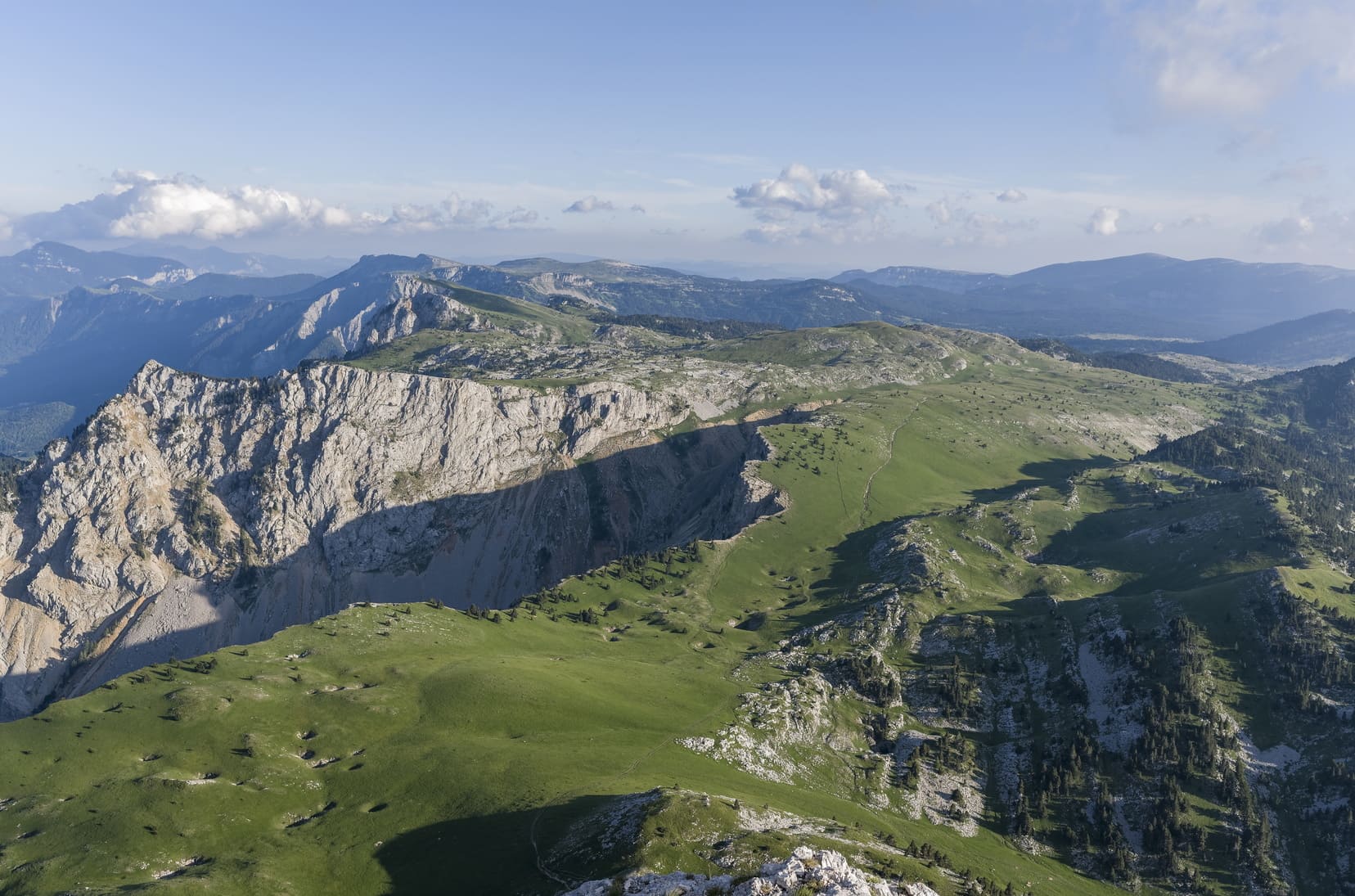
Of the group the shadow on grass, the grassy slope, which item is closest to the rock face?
the shadow on grass

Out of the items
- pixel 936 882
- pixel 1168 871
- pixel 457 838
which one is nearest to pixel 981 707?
pixel 1168 871

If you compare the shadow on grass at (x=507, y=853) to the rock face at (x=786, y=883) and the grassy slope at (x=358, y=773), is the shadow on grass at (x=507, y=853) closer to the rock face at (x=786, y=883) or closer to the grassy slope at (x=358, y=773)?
the grassy slope at (x=358, y=773)

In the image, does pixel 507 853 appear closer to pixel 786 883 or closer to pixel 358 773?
pixel 358 773

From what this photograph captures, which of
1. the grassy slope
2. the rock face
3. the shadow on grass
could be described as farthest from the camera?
the grassy slope

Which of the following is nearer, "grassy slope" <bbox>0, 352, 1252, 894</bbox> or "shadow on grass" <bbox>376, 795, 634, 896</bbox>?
Result: "shadow on grass" <bbox>376, 795, 634, 896</bbox>

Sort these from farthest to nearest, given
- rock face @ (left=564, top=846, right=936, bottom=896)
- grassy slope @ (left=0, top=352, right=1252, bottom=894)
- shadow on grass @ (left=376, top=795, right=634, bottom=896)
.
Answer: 1. grassy slope @ (left=0, top=352, right=1252, bottom=894)
2. shadow on grass @ (left=376, top=795, right=634, bottom=896)
3. rock face @ (left=564, top=846, right=936, bottom=896)

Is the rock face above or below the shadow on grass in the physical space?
above

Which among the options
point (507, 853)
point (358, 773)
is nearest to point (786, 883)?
point (507, 853)

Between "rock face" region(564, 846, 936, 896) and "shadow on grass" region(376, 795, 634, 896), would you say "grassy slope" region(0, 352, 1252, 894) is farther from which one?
"rock face" region(564, 846, 936, 896)

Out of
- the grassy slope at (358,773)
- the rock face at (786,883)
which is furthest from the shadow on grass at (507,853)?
the rock face at (786,883)

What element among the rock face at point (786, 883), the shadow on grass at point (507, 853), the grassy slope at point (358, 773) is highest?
the rock face at point (786, 883)
